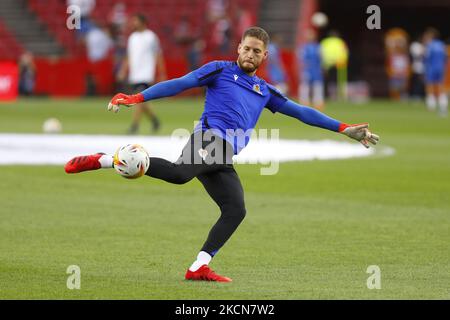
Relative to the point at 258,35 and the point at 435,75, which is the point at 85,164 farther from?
the point at 435,75

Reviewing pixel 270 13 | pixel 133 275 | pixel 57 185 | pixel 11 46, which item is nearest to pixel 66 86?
pixel 11 46

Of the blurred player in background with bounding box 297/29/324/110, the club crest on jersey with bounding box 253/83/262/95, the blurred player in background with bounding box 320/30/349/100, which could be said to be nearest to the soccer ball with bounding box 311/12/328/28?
the blurred player in background with bounding box 320/30/349/100

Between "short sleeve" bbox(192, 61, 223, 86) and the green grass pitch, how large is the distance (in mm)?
1665

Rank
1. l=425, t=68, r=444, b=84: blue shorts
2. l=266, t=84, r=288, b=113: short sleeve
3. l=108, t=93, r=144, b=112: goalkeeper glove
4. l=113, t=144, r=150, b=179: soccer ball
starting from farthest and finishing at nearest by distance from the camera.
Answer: l=425, t=68, r=444, b=84: blue shorts, l=266, t=84, r=288, b=113: short sleeve, l=108, t=93, r=144, b=112: goalkeeper glove, l=113, t=144, r=150, b=179: soccer ball

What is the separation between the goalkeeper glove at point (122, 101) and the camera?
28.3 feet

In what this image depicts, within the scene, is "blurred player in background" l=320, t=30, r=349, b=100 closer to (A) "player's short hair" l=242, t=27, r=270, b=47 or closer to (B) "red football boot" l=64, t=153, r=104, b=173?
(A) "player's short hair" l=242, t=27, r=270, b=47

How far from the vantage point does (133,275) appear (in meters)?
9.28

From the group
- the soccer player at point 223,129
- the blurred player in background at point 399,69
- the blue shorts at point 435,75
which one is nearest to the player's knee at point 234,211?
the soccer player at point 223,129

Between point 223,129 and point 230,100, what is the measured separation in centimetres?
25

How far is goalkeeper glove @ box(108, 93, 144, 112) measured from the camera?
28.3 feet

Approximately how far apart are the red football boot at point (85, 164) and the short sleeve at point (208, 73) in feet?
3.53

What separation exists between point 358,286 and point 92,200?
6.50m

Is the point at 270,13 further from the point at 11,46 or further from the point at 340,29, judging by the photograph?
the point at 11,46
